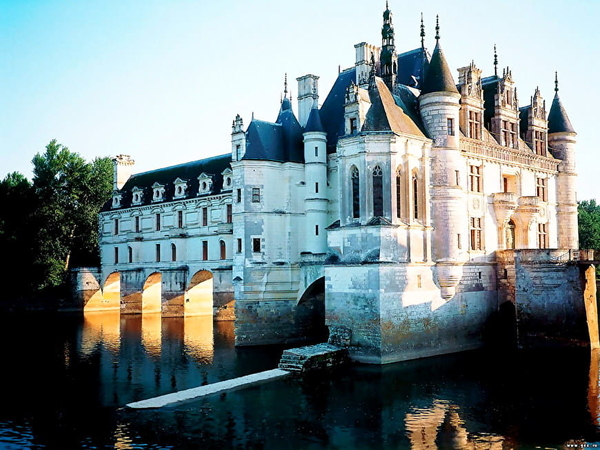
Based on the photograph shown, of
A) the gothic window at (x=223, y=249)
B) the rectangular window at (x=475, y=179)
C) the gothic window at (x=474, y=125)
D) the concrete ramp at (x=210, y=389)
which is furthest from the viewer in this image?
the gothic window at (x=223, y=249)

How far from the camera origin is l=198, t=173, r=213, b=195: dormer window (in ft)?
155

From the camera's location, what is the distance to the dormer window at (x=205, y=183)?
47.3 metres

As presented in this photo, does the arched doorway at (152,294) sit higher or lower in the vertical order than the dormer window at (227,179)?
lower

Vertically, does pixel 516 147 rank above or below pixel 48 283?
above

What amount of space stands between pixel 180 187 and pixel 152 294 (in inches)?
417

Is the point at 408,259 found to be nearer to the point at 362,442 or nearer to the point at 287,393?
the point at 287,393

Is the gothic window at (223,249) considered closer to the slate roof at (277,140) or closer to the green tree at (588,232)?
A: the slate roof at (277,140)

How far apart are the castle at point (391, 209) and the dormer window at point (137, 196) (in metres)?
10.1

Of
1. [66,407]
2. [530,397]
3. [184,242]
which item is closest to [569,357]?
[530,397]

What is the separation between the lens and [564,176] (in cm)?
4028

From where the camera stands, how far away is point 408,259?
29.6 m

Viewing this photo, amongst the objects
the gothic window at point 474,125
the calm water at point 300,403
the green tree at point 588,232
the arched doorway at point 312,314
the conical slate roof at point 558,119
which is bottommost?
the calm water at point 300,403

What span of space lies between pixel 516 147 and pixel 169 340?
24114mm

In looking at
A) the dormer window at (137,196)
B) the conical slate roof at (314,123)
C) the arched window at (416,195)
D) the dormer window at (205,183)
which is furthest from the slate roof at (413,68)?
the dormer window at (137,196)
